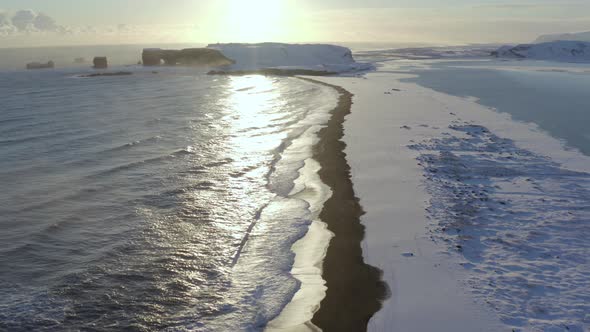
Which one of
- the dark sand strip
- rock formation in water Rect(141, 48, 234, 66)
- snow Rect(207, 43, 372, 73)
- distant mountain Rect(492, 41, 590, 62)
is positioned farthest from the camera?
distant mountain Rect(492, 41, 590, 62)

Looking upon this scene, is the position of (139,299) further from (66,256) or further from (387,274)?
(387,274)

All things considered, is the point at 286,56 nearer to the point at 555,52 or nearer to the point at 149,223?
the point at 555,52

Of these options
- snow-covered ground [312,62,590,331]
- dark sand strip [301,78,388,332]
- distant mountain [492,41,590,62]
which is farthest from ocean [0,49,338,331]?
distant mountain [492,41,590,62]

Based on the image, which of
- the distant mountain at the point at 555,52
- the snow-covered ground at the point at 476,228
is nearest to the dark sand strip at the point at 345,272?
the snow-covered ground at the point at 476,228

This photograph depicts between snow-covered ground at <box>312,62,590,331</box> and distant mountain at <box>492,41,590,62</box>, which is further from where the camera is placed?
distant mountain at <box>492,41,590,62</box>

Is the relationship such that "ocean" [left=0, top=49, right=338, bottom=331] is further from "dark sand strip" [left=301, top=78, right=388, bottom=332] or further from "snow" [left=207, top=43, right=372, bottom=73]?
"snow" [left=207, top=43, right=372, bottom=73]

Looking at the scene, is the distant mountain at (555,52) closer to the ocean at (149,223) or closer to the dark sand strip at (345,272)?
the ocean at (149,223)

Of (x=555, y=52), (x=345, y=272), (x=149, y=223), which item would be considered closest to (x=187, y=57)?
(x=149, y=223)
